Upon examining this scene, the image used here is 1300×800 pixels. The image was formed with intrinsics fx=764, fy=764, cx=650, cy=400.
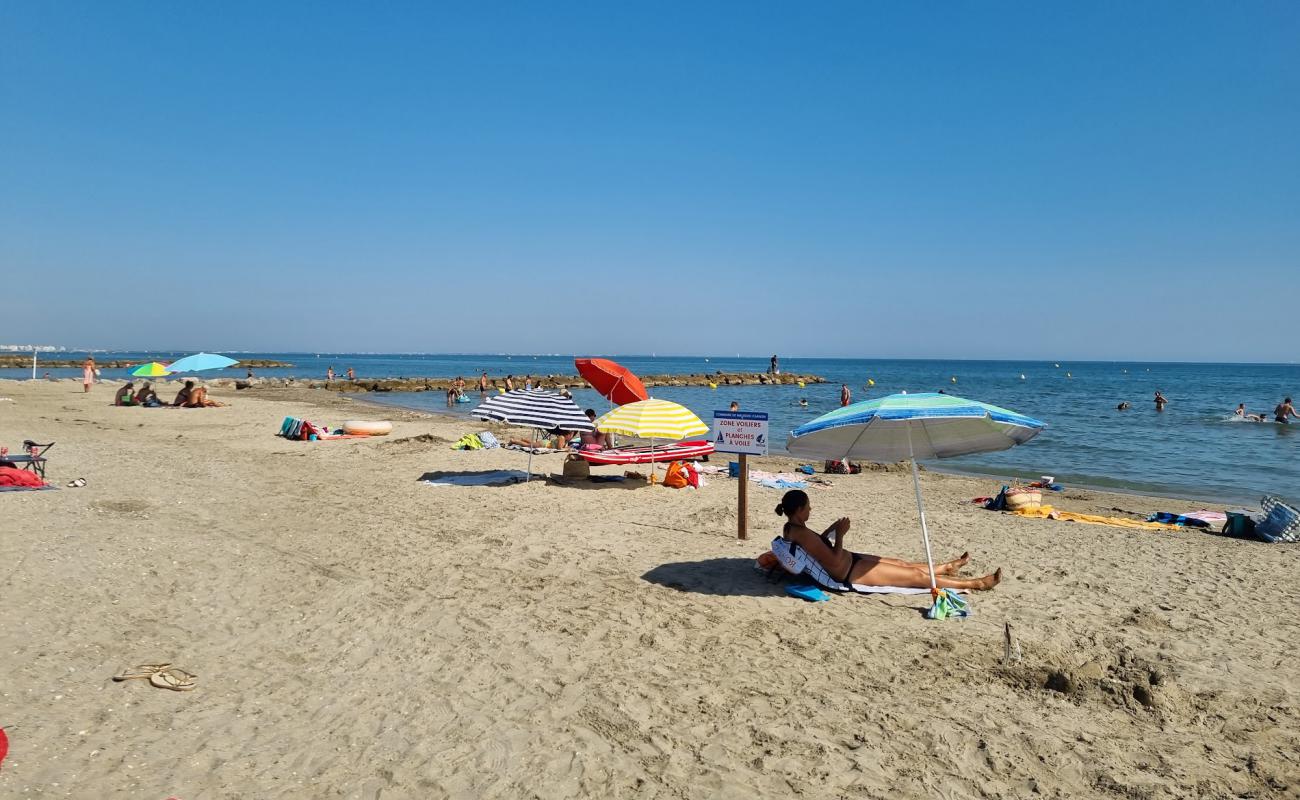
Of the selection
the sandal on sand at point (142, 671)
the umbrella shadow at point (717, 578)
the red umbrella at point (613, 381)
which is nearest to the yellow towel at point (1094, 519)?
the umbrella shadow at point (717, 578)

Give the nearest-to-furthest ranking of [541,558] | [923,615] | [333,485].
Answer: [923,615], [541,558], [333,485]

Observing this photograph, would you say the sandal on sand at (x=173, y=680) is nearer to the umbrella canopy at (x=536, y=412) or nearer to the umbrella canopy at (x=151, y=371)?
the umbrella canopy at (x=536, y=412)

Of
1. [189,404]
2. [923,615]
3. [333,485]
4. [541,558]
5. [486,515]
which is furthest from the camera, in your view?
[189,404]

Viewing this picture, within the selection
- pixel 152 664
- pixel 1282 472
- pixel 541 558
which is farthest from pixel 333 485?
pixel 1282 472

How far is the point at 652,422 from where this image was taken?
10758 millimetres

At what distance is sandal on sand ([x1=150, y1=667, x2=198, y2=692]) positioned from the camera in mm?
4801

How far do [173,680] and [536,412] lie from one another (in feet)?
23.7

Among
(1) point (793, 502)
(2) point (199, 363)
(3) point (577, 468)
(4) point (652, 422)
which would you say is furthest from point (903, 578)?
(2) point (199, 363)

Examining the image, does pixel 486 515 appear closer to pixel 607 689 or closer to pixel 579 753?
pixel 607 689

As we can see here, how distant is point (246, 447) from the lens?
1700cm

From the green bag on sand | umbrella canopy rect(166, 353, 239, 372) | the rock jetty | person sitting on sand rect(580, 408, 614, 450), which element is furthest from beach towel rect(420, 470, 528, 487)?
the rock jetty

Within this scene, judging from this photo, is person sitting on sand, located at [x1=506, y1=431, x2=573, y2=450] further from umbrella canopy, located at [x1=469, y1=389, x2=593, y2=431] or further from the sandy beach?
the sandy beach

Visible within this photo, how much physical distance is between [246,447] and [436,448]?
4.24m

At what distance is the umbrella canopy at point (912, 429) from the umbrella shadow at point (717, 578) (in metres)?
1.33
